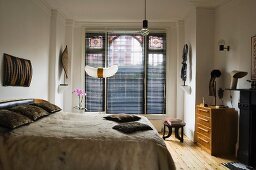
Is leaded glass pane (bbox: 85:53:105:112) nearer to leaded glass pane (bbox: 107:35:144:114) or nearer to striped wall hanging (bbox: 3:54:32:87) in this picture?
leaded glass pane (bbox: 107:35:144:114)

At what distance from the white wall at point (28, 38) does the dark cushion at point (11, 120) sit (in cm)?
76

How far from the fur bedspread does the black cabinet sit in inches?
79.2

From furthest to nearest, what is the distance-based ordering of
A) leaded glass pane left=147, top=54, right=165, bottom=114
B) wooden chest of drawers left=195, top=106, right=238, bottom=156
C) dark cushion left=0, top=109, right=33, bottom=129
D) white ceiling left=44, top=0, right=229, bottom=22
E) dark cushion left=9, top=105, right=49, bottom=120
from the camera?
1. leaded glass pane left=147, top=54, right=165, bottom=114
2. white ceiling left=44, top=0, right=229, bottom=22
3. wooden chest of drawers left=195, top=106, right=238, bottom=156
4. dark cushion left=9, top=105, right=49, bottom=120
5. dark cushion left=0, top=109, right=33, bottom=129

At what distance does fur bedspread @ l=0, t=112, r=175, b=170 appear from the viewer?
7.22 ft

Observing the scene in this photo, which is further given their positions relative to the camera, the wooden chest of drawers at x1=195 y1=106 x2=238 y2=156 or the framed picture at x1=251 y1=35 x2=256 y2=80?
the wooden chest of drawers at x1=195 y1=106 x2=238 y2=156

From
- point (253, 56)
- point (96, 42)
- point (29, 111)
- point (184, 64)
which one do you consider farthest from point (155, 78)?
point (29, 111)

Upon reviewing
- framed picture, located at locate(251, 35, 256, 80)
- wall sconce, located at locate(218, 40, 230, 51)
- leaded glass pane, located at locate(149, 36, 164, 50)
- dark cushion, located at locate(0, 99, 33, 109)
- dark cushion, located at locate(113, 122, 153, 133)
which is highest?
leaded glass pane, located at locate(149, 36, 164, 50)

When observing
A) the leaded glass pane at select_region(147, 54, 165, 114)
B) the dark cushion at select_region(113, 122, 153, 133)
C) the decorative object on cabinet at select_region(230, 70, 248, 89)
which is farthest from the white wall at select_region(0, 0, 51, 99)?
the decorative object on cabinet at select_region(230, 70, 248, 89)

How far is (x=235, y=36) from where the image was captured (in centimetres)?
436

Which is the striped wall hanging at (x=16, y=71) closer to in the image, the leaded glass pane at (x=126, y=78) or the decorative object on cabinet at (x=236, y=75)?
the leaded glass pane at (x=126, y=78)

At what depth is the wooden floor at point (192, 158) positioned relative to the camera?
3.63 metres

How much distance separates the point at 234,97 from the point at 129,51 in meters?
2.88

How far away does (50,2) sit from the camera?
4.86 meters

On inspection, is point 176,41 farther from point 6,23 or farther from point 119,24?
point 6,23
